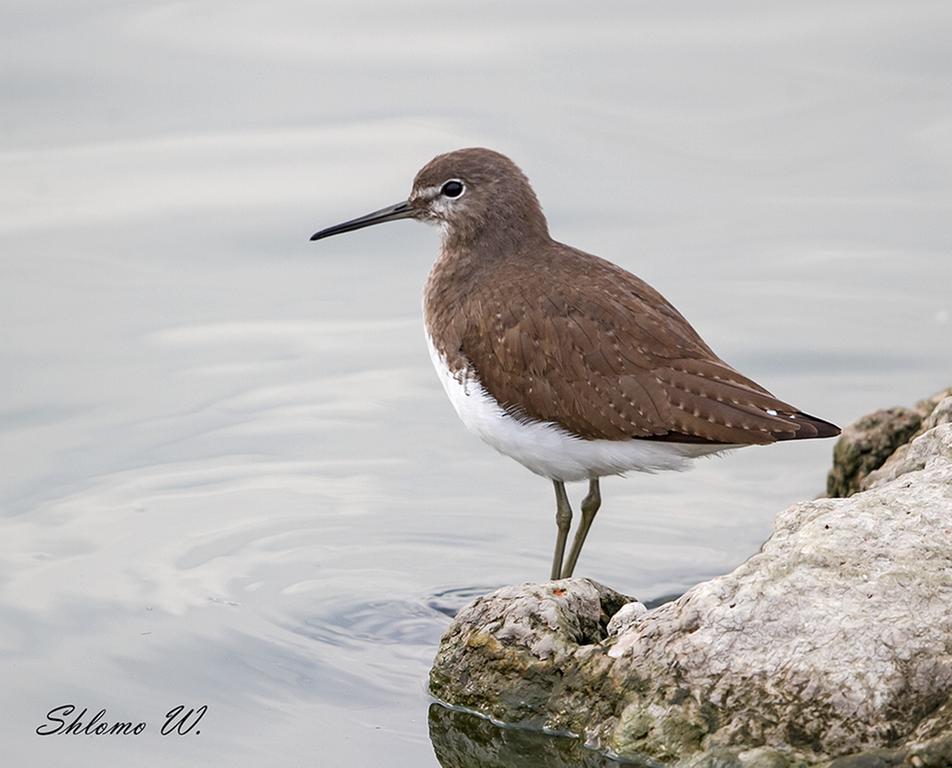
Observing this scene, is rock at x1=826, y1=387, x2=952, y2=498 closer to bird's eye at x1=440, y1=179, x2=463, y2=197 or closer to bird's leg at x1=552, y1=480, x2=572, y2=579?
bird's leg at x1=552, y1=480, x2=572, y2=579

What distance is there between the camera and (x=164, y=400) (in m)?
11.1

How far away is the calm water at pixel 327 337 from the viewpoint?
826 cm

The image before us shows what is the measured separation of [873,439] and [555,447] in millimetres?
1907

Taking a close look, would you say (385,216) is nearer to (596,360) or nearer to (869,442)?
(596,360)

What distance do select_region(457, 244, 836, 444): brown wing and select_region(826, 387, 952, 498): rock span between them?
4.38ft

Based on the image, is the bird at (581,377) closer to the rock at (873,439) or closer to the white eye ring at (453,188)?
the white eye ring at (453,188)

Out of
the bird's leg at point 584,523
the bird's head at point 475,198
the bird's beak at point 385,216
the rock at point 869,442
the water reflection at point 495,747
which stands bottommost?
the water reflection at point 495,747

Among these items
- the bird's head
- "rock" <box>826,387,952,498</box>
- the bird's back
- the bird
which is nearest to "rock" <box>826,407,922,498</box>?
"rock" <box>826,387,952,498</box>

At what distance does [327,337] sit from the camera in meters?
11.9

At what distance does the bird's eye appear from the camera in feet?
30.6

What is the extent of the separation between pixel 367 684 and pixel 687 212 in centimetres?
612

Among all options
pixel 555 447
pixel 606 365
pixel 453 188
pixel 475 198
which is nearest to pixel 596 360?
pixel 606 365

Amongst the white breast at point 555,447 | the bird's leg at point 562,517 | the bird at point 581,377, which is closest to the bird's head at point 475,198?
the bird at point 581,377

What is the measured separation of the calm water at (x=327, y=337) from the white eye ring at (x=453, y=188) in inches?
70.6
